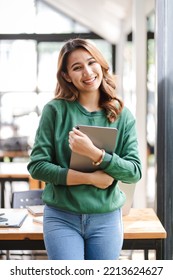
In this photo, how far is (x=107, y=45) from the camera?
5.66 metres

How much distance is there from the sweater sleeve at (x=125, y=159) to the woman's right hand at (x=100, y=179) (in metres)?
0.01

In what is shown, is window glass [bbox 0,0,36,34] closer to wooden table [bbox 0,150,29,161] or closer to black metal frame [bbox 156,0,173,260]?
black metal frame [bbox 156,0,173,260]

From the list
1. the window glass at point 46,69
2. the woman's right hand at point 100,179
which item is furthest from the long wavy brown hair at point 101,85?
the window glass at point 46,69

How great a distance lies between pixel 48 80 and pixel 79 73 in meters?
4.81

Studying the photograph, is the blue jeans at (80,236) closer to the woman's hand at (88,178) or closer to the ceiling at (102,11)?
the woman's hand at (88,178)

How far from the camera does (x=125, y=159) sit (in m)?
1.15

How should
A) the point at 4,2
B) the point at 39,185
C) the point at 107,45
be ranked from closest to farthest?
the point at 4,2, the point at 39,185, the point at 107,45

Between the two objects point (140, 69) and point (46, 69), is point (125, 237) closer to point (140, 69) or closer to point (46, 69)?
point (140, 69)

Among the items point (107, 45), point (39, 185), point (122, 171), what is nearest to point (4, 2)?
point (122, 171)

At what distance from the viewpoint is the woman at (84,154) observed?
1.11 meters

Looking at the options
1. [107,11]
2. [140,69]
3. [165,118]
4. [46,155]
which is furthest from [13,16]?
[107,11]

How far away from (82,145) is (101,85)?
17 centimetres

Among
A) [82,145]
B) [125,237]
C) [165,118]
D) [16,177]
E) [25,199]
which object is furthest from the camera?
[16,177]
